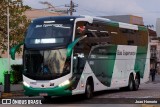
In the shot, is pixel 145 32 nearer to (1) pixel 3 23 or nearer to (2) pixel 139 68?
(2) pixel 139 68

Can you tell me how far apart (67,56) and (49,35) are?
1.33m

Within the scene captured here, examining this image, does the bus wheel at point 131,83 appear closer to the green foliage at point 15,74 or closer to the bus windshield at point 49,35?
the bus windshield at point 49,35

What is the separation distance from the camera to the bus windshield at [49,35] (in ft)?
A: 59.2

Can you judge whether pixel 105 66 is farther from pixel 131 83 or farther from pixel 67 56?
pixel 131 83

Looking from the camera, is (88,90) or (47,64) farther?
(88,90)

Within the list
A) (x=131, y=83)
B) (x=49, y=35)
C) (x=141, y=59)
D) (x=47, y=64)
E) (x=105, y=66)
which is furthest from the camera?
(x=141, y=59)

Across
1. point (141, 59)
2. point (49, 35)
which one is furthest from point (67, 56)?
point (141, 59)

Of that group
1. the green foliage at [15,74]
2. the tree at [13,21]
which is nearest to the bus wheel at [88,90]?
the tree at [13,21]

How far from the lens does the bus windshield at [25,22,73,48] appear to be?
18.0 metres

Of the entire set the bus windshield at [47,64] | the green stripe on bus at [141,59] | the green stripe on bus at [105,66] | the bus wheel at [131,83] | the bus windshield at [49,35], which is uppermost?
the bus windshield at [49,35]

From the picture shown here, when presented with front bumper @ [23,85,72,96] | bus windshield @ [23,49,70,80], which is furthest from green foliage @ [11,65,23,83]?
front bumper @ [23,85,72,96]

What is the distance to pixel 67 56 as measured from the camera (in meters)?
17.7

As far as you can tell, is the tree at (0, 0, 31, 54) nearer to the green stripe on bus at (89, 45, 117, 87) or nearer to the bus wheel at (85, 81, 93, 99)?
the green stripe on bus at (89, 45, 117, 87)

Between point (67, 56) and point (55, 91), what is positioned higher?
point (67, 56)
